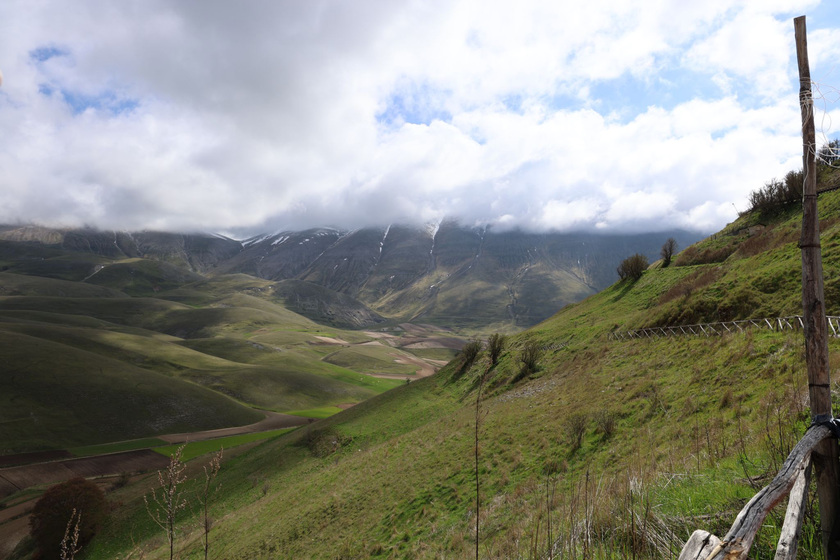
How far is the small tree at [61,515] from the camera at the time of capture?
3825 centimetres

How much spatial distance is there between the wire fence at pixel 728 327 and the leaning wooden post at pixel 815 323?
1333cm

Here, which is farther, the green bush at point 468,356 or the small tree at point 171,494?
the green bush at point 468,356

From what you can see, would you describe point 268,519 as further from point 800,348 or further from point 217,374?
point 217,374

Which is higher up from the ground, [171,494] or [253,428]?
[171,494]

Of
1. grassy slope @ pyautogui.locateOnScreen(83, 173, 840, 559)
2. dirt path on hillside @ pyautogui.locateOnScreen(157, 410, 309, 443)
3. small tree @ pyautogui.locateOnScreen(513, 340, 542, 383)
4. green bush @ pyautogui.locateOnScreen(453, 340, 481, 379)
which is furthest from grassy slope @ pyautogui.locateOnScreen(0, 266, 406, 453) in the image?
small tree @ pyautogui.locateOnScreen(513, 340, 542, 383)

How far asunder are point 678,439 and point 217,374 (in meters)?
129

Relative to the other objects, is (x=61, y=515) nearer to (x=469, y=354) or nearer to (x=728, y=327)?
(x=469, y=354)

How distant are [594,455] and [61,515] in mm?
55100

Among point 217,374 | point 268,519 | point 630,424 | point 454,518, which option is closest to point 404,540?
point 454,518

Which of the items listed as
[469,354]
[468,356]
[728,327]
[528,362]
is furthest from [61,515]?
[728,327]

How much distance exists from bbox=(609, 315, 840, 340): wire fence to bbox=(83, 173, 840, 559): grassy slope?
738 millimetres

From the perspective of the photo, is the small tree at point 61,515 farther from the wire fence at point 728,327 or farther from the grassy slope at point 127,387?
the wire fence at point 728,327

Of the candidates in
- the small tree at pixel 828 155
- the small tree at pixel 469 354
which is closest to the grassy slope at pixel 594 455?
the small tree at pixel 828 155

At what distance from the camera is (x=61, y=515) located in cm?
3931
